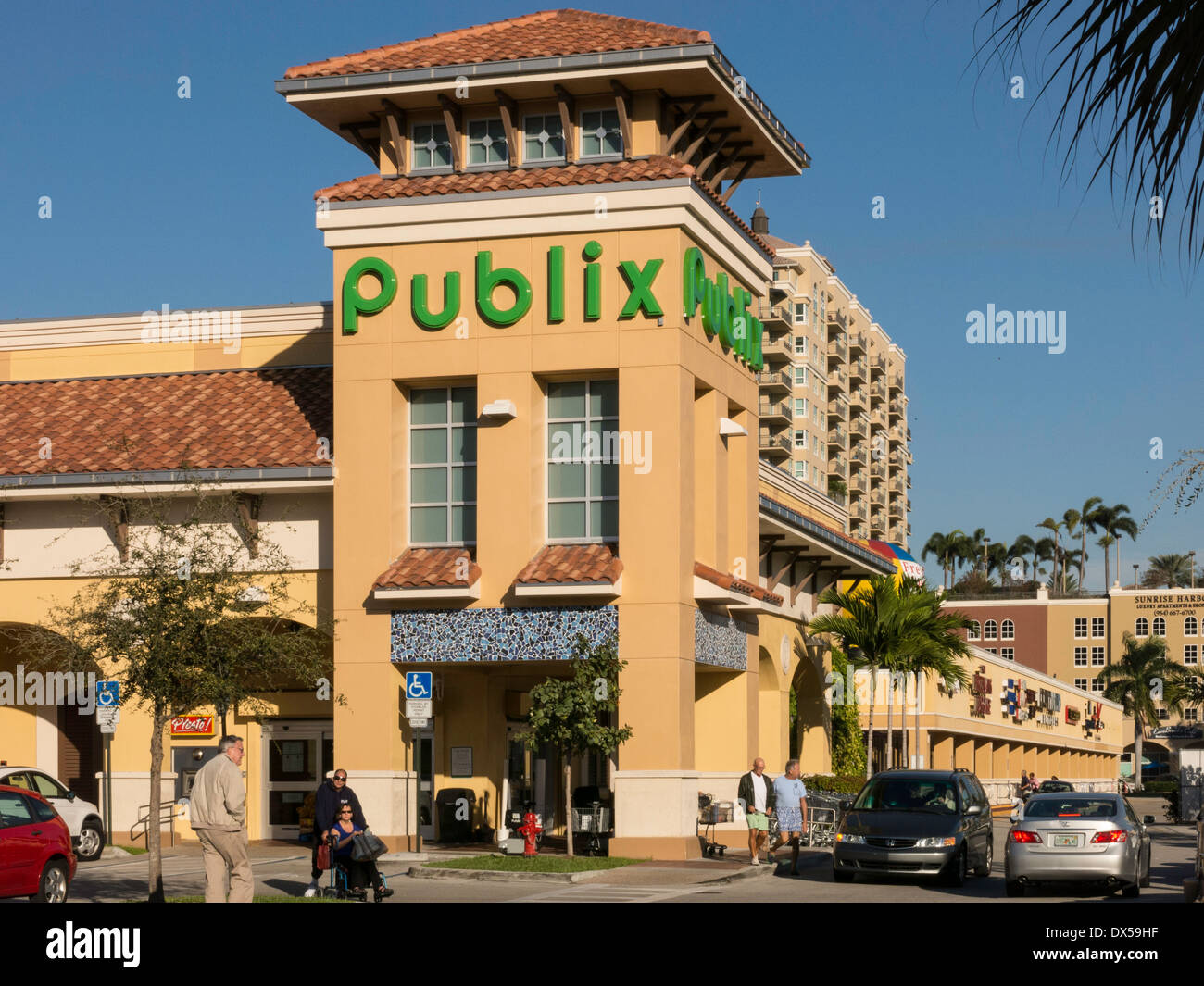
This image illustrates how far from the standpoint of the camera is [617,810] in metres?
28.2

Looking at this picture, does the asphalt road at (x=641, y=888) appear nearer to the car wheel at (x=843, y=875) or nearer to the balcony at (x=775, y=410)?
the car wheel at (x=843, y=875)

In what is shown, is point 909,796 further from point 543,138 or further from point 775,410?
point 775,410

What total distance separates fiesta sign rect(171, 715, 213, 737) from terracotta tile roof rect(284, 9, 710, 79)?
1300 centimetres

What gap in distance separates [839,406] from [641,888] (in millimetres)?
106061

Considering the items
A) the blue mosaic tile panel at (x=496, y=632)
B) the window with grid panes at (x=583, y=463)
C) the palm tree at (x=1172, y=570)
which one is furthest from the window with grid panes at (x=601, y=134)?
the palm tree at (x=1172, y=570)

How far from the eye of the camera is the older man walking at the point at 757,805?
27953 millimetres

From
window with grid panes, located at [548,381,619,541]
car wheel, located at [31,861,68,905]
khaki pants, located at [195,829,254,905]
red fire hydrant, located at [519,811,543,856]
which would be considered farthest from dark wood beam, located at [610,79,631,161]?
khaki pants, located at [195,829,254,905]

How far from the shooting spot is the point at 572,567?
2861 centimetres

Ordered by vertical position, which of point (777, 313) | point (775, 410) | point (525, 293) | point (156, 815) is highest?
point (777, 313)

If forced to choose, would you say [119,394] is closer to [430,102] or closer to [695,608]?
[430,102]

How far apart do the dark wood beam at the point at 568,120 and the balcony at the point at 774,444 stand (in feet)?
273

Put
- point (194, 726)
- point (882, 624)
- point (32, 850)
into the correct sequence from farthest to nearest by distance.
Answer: point (882, 624)
point (194, 726)
point (32, 850)

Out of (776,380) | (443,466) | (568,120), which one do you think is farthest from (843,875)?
(776,380)
